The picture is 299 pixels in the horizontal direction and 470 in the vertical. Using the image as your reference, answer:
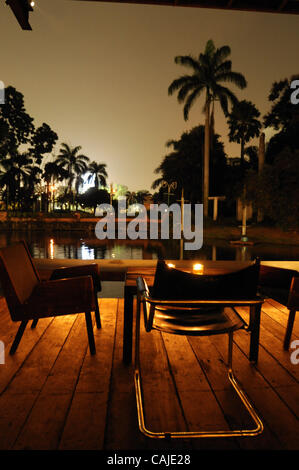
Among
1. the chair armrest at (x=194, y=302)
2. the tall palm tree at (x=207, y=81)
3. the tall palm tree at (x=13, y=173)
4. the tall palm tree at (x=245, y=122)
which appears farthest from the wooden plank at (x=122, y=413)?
the tall palm tree at (x=13, y=173)

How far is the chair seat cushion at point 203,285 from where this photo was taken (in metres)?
1.85

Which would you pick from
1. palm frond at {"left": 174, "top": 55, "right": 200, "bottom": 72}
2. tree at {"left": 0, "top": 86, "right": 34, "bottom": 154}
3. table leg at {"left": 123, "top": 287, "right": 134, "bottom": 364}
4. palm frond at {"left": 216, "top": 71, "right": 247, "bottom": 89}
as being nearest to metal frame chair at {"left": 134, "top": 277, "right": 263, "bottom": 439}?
table leg at {"left": 123, "top": 287, "right": 134, "bottom": 364}

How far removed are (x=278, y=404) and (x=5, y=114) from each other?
39.0 m

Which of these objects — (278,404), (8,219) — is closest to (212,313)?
(278,404)

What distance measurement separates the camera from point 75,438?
1.71 meters

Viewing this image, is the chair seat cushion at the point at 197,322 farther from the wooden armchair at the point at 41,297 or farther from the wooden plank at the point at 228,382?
the wooden armchair at the point at 41,297

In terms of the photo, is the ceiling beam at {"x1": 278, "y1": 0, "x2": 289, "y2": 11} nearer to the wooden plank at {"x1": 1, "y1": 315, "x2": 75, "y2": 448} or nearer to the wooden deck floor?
the wooden deck floor

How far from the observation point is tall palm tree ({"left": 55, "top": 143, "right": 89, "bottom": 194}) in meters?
51.6

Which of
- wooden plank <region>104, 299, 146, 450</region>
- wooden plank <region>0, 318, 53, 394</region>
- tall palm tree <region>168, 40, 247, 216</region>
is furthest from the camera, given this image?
tall palm tree <region>168, 40, 247, 216</region>

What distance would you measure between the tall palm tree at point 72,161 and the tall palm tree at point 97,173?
1836mm

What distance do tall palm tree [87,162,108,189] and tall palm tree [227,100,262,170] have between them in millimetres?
30447

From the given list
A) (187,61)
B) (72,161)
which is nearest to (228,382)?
(187,61)

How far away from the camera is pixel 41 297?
8.83 ft
